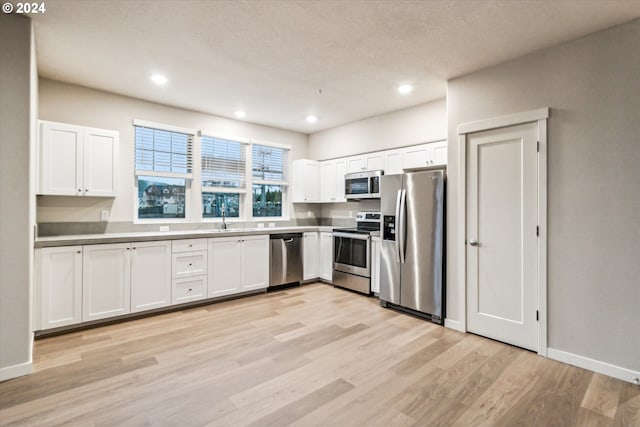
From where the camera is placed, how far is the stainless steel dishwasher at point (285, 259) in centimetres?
491

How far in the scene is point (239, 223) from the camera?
17.1ft

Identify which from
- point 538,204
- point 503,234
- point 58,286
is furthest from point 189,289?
point 538,204

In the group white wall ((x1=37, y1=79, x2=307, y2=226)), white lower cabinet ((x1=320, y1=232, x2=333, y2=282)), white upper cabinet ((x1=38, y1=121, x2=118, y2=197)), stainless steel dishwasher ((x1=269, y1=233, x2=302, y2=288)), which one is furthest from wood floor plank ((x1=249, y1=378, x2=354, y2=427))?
white wall ((x1=37, y1=79, x2=307, y2=226))

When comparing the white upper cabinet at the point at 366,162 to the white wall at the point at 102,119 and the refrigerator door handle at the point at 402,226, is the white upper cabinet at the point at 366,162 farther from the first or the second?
the white wall at the point at 102,119

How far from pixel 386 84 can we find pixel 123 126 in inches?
136

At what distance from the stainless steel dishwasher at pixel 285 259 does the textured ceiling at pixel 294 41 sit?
7.33ft

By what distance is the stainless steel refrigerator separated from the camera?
3561 mm

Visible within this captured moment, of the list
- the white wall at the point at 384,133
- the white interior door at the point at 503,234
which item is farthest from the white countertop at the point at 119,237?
the white interior door at the point at 503,234

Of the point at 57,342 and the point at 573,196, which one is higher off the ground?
the point at 573,196

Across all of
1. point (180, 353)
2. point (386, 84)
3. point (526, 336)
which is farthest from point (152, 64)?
point (526, 336)

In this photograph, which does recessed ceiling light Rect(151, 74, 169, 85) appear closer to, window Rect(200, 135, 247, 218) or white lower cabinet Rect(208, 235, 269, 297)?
window Rect(200, 135, 247, 218)

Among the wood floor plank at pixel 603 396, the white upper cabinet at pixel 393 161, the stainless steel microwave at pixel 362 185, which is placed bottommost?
the wood floor plank at pixel 603 396

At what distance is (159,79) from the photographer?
3.56 metres

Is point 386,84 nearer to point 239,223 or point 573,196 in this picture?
point 573,196
